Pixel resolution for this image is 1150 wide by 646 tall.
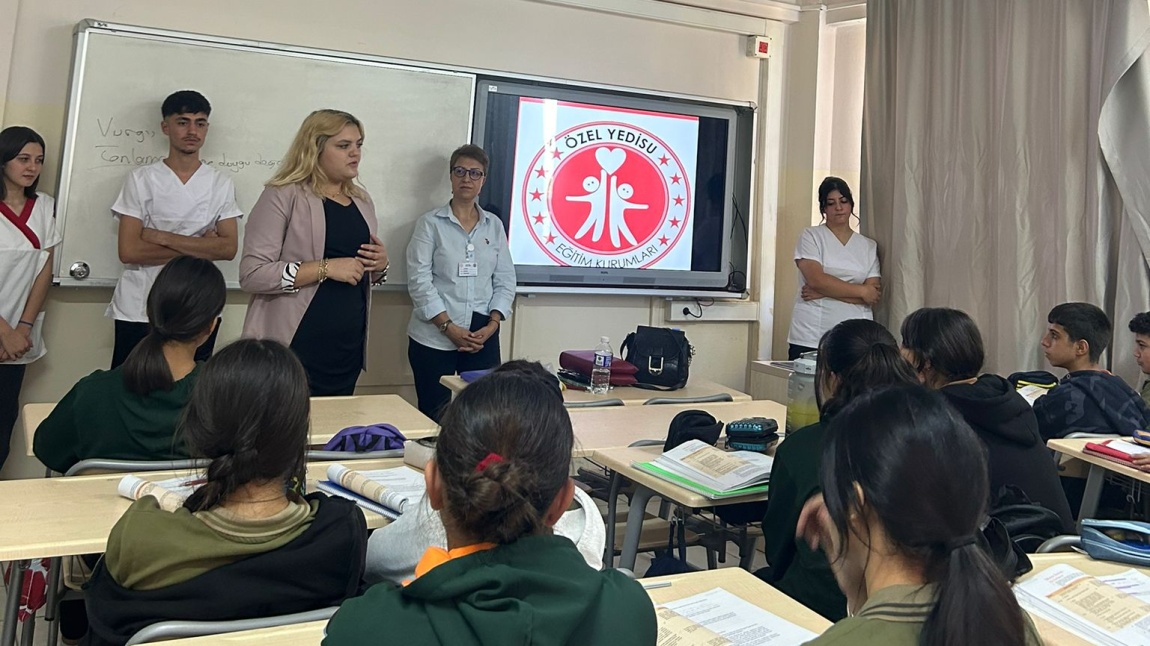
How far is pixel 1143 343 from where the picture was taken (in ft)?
11.9

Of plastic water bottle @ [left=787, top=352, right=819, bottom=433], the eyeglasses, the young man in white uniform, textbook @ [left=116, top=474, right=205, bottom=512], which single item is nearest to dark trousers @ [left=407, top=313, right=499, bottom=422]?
the eyeglasses

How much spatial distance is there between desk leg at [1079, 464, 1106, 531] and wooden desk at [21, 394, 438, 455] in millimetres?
2069

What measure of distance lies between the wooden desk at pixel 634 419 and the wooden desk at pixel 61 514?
961 millimetres

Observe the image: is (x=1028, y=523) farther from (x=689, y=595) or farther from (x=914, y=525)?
(x=914, y=525)

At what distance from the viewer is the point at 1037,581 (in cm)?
179

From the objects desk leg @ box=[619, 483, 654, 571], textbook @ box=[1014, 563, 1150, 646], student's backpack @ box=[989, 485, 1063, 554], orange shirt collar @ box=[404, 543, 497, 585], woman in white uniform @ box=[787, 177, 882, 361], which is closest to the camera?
orange shirt collar @ box=[404, 543, 497, 585]

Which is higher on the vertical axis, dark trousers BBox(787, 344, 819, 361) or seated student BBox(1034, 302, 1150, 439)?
dark trousers BBox(787, 344, 819, 361)

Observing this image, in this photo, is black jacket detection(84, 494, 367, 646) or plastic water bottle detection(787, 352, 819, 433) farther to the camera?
plastic water bottle detection(787, 352, 819, 433)

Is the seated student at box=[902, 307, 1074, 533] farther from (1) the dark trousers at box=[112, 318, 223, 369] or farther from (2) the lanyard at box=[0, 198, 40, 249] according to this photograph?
(2) the lanyard at box=[0, 198, 40, 249]

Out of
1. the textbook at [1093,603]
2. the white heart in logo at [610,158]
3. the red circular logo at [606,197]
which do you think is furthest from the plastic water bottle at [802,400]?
the white heart in logo at [610,158]

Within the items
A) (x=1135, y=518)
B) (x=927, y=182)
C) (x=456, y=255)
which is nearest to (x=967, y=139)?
(x=927, y=182)

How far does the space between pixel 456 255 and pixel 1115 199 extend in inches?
114

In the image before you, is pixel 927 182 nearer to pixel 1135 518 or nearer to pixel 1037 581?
pixel 1135 518

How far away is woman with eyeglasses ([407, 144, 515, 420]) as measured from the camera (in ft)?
14.1
